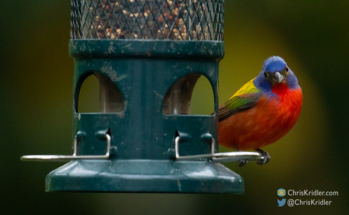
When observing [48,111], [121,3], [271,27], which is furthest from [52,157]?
[271,27]

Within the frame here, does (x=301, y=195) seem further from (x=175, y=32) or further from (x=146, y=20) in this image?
(x=146, y=20)

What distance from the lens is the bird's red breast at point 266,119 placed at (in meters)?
5.97

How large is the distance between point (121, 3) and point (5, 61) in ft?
13.7

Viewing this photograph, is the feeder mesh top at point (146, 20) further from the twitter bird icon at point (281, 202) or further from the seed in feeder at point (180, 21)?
the twitter bird icon at point (281, 202)

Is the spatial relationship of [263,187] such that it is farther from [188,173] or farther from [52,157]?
[52,157]

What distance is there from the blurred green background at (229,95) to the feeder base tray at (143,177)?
354 cm

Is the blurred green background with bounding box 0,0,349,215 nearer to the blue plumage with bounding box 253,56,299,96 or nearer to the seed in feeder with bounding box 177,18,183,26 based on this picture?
the blue plumage with bounding box 253,56,299,96

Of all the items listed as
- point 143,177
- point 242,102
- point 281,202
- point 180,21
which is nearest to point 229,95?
point 281,202

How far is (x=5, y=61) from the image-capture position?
27.3 ft

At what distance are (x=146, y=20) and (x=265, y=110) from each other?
6.34 feet

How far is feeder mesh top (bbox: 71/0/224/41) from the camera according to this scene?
178 inches

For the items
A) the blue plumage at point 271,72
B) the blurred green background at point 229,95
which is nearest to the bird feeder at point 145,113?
the blue plumage at point 271,72

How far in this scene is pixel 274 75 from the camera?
234 inches

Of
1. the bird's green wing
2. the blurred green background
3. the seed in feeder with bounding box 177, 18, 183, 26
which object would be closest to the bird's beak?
the bird's green wing
